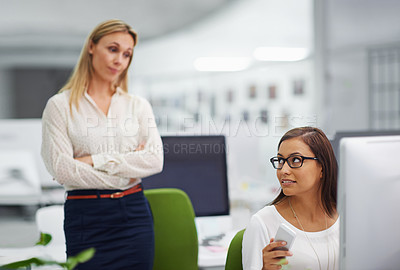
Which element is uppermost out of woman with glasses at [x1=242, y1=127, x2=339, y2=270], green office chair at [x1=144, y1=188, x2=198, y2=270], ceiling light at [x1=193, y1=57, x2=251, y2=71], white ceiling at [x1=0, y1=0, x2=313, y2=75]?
white ceiling at [x1=0, y1=0, x2=313, y2=75]

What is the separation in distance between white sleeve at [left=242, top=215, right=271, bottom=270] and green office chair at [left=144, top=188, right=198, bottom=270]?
641 mm

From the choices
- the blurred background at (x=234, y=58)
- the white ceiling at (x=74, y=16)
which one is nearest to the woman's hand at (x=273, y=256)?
the blurred background at (x=234, y=58)

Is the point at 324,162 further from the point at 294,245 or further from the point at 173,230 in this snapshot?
the point at 173,230

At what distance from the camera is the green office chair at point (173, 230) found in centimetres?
188

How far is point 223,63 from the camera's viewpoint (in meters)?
5.91

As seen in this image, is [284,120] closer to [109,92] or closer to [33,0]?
[33,0]

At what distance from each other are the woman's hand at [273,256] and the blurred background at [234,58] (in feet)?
12.2

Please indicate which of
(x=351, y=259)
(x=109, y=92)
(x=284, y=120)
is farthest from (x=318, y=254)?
(x=284, y=120)

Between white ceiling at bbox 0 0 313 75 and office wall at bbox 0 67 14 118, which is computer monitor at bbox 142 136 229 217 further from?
office wall at bbox 0 67 14 118

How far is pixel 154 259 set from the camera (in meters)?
1.94

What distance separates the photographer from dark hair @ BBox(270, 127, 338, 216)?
4.34 ft

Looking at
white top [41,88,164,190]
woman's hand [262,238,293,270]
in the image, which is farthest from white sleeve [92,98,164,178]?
woman's hand [262,238,293,270]

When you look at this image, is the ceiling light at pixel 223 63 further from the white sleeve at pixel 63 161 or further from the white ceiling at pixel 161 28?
the white sleeve at pixel 63 161

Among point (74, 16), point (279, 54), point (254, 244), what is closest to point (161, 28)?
point (74, 16)
